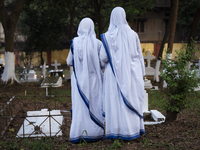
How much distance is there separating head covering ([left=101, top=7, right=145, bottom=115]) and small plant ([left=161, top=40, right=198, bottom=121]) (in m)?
1.11

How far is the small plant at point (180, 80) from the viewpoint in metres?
4.87

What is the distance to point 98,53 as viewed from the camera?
4.48m

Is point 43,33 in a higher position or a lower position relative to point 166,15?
lower

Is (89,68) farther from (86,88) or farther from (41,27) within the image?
(41,27)

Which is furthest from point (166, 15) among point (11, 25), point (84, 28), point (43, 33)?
point (84, 28)

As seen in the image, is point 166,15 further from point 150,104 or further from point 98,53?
point 98,53

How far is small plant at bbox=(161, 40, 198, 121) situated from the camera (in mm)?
4867

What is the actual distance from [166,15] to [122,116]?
2350cm

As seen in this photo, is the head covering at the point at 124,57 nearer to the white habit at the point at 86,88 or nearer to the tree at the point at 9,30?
the white habit at the point at 86,88

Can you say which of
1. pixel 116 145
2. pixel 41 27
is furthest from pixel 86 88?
pixel 41 27

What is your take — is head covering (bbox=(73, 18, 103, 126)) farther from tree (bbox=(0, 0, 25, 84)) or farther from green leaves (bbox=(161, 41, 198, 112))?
tree (bbox=(0, 0, 25, 84))

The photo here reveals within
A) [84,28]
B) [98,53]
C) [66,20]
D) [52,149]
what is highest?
[66,20]

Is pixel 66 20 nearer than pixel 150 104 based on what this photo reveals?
No

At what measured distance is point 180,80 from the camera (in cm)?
495
